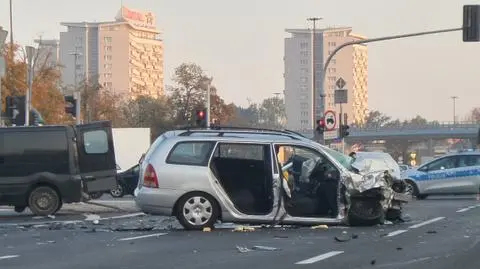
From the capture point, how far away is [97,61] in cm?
19238

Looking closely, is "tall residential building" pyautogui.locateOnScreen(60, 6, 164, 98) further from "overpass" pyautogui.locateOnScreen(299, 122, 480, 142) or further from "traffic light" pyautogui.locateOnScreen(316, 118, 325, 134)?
"traffic light" pyautogui.locateOnScreen(316, 118, 325, 134)

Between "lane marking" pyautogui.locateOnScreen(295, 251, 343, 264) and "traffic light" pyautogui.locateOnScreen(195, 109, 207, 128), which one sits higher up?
→ "traffic light" pyautogui.locateOnScreen(195, 109, 207, 128)

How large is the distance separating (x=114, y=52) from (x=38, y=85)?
138733mm

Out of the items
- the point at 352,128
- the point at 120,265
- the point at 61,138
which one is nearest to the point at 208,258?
the point at 120,265

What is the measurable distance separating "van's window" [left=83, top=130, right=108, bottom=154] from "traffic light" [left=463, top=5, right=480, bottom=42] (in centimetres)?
1212

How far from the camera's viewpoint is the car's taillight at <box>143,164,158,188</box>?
14805 millimetres

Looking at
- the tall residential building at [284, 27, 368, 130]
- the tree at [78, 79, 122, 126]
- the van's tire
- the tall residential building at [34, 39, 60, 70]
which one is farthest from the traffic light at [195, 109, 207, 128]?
the tall residential building at [284, 27, 368, 130]

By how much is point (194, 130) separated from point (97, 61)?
18023 centimetres

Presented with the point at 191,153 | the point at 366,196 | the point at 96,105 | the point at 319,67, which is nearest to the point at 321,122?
the point at 366,196

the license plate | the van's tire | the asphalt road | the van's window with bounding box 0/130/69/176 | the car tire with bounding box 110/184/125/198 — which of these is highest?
the van's window with bounding box 0/130/69/176

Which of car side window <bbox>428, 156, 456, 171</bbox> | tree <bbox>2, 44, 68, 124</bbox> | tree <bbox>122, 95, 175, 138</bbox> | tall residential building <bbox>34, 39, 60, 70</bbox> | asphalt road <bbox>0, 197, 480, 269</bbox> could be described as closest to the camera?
asphalt road <bbox>0, 197, 480, 269</bbox>

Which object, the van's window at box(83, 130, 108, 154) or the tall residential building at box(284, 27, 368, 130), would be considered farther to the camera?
the tall residential building at box(284, 27, 368, 130)

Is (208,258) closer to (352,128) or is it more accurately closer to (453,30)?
(453,30)

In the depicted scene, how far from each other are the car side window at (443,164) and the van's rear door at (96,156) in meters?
12.9
